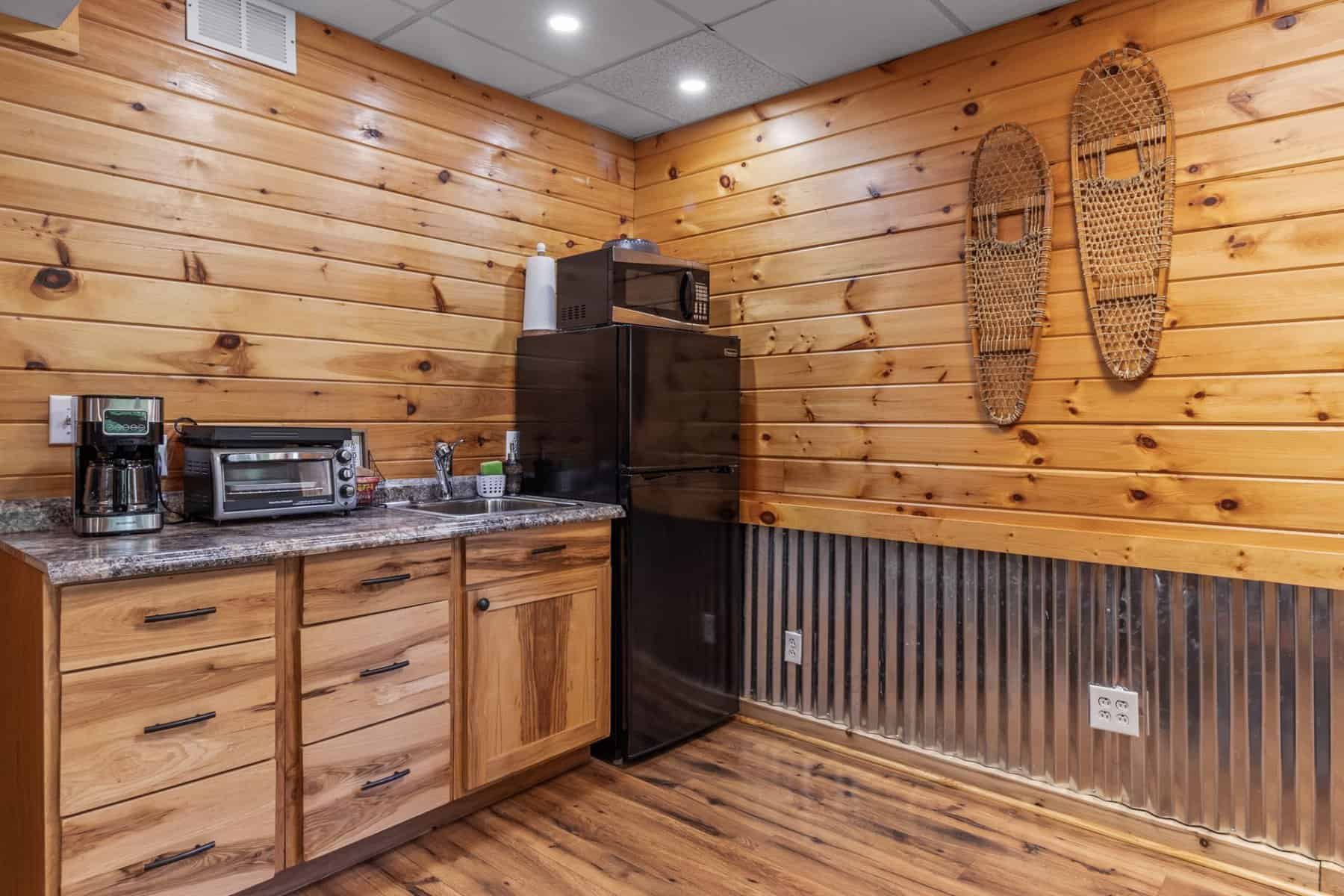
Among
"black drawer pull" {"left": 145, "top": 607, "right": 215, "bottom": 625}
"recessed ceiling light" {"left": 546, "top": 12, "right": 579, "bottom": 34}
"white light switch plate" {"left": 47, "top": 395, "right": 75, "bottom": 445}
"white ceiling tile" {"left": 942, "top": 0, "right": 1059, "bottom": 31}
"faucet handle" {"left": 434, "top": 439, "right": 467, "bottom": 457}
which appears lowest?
"black drawer pull" {"left": 145, "top": 607, "right": 215, "bottom": 625}

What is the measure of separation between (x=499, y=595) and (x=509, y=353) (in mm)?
1160

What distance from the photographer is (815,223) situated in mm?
3035

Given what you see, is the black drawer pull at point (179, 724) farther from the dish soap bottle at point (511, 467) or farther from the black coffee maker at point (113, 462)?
the dish soap bottle at point (511, 467)

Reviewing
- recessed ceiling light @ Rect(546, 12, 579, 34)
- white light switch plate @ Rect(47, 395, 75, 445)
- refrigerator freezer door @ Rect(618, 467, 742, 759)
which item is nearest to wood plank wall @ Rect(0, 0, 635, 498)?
white light switch plate @ Rect(47, 395, 75, 445)

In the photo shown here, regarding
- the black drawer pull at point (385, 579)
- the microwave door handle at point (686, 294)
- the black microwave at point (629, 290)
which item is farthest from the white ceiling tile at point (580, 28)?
the black drawer pull at point (385, 579)

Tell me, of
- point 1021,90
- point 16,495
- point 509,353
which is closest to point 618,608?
point 509,353

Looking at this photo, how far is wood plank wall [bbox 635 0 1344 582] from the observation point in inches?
→ 81.2

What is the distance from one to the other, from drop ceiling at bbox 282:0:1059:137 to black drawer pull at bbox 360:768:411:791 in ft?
7.52

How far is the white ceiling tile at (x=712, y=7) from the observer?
8.04 ft

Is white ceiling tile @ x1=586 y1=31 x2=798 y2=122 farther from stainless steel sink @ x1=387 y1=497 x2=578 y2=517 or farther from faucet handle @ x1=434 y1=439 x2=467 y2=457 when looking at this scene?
stainless steel sink @ x1=387 y1=497 x2=578 y2=517

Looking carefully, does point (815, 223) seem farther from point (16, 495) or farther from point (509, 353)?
point (16, 495)

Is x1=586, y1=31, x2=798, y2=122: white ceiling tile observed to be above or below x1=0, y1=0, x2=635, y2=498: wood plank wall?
above

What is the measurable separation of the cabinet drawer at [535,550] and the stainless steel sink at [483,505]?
167 millimetres

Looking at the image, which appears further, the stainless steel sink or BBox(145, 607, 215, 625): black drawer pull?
the stainless steel sink
